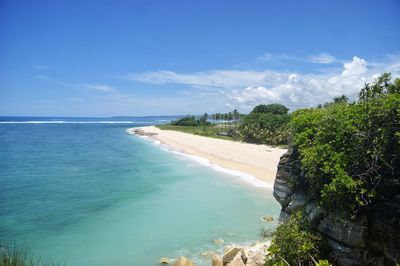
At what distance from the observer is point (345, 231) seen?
10023 millimetres

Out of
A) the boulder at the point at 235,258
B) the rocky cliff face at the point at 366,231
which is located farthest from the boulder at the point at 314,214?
the boulder at the point at 235,258

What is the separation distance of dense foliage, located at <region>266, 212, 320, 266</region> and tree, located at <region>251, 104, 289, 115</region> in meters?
96.4

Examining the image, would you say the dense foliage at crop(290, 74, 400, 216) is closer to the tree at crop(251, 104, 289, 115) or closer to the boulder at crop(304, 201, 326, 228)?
the boulder at crop(304, 201, 326, 228)

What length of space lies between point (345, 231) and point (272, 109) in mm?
99146

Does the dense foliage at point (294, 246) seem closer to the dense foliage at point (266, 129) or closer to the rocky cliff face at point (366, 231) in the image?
the rocky cliff face at point (366, 231)

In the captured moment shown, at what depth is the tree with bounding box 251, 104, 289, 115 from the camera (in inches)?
4171

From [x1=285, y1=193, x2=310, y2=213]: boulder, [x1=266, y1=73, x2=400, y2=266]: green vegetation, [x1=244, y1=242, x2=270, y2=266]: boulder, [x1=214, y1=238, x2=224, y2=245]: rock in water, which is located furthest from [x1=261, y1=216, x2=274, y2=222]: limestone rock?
[x1=266, y1=73, x2=400, y2=266]: green vegetation

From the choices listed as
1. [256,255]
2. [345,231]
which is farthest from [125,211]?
[345,231]

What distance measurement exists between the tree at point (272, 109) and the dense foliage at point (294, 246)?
316 feet

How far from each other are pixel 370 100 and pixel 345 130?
1.42 metres

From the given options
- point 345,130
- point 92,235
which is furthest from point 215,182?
point 345,130

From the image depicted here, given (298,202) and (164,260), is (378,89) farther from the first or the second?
(164,260)

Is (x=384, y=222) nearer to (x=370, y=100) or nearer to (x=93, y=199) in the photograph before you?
(x=370, y=100)

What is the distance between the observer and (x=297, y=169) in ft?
43.1
